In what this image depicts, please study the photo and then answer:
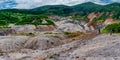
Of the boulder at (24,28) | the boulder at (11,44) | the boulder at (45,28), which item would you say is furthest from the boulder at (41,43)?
the boulder at (45,28)

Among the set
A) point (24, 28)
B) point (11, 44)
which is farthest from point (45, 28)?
point (11, 44)

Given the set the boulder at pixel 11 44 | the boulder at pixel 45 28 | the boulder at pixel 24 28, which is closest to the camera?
the boulder at pixel 11 44

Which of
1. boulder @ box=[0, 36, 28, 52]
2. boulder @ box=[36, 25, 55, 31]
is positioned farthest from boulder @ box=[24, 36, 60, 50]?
boulder @ box=[36, 25, 55, 31]

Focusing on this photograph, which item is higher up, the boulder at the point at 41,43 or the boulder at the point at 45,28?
the boulder at the point at 41,43

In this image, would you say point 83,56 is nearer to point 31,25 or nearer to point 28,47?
point 28,47

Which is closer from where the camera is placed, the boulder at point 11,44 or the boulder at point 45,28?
the boulder at point 11,44

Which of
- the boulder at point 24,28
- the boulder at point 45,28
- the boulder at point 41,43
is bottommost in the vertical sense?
the boulder at point 45,28

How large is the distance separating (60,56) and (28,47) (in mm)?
22701

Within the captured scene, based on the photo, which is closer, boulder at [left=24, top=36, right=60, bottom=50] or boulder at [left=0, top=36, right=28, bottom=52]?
boulder at [left=0, top=36, right=28, bottom=52]

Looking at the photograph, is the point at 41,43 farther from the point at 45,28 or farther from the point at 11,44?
the point at 45,28

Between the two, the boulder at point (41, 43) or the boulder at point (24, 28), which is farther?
the boulder at point (24, 28)

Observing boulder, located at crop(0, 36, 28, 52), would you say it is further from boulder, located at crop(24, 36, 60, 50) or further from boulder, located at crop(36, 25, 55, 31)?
boulder, located at crop(36, 25, 55, 31)

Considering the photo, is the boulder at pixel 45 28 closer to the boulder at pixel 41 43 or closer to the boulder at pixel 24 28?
the boulder at pixel 24 28

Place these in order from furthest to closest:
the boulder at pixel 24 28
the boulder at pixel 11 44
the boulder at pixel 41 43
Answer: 1. the boulder at pixel 24 28
2. the boulder at pixel 41 43
3. the boulder at pixel 11 44
